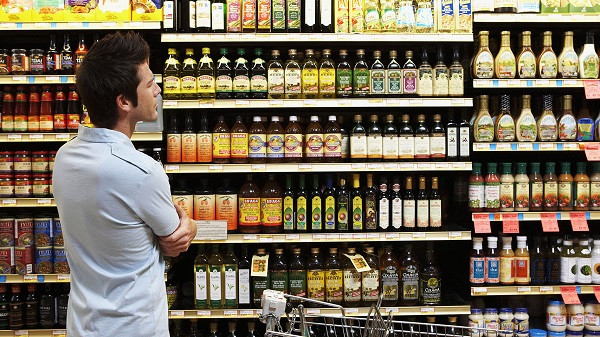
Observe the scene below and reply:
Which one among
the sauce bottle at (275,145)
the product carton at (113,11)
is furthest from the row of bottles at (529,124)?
the product carton at (113,11)

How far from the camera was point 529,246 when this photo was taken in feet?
12.0

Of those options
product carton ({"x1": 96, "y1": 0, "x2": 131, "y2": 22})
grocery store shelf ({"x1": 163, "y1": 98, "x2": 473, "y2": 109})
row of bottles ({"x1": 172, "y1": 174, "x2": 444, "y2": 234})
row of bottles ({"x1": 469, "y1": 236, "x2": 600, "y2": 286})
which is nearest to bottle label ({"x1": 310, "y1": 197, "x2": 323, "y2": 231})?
row of bottles ({"x1": 172, "y1": 174, "x2": 444, "y2": 234})

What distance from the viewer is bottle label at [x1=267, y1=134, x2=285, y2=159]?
10.9ft

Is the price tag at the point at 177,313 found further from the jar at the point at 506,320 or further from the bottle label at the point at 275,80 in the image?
the jar at the point at 506,320

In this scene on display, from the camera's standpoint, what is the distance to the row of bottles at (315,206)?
333 cm

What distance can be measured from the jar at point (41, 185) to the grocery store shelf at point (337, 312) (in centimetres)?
100

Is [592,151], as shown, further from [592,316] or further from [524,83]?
[592,316]

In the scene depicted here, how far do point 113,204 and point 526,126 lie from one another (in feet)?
8.59

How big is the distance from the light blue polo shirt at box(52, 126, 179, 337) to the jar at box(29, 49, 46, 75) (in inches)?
81.5

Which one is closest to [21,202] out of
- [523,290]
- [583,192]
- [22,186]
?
[22,186]

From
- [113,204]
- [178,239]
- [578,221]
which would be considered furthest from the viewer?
[578,221]

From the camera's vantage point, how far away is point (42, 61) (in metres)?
3.34

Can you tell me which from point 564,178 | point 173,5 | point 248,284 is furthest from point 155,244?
point 564,178

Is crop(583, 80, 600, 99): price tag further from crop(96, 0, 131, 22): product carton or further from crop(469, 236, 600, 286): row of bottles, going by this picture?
crop(96, 0, 131, 22): product carton
